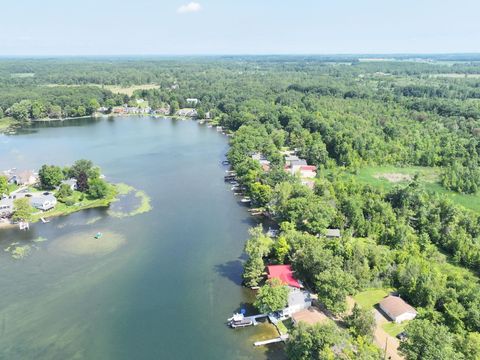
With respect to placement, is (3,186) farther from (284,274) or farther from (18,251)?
(284,274)

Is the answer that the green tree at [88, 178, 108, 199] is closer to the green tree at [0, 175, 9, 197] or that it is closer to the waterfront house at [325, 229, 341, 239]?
the green tree at [0, 175, 9, 197]

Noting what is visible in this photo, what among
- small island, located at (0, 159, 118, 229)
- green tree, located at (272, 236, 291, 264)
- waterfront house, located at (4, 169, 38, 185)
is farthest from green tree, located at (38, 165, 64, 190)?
green tree, located at (272, 236, 291, 264)

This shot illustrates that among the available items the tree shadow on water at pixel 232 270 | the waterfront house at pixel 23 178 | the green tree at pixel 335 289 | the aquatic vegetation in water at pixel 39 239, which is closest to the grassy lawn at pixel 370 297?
the green tree at pixel 335 289

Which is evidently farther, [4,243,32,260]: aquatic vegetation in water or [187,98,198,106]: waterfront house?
[187,98,198,106]: waterfront house

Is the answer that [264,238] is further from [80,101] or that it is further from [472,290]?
[80,101]

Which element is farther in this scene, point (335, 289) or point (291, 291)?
point (291, 291)

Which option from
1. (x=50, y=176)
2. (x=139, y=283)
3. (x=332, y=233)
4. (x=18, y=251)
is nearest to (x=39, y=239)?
(x=18, y=251)

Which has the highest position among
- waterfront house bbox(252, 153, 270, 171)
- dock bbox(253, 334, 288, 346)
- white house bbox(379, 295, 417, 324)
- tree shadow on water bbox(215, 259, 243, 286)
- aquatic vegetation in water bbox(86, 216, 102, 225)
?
waterfront house bbox(252, 153, 270, 171)

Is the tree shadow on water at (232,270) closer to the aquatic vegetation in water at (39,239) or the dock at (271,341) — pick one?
the dock at (271,341)
